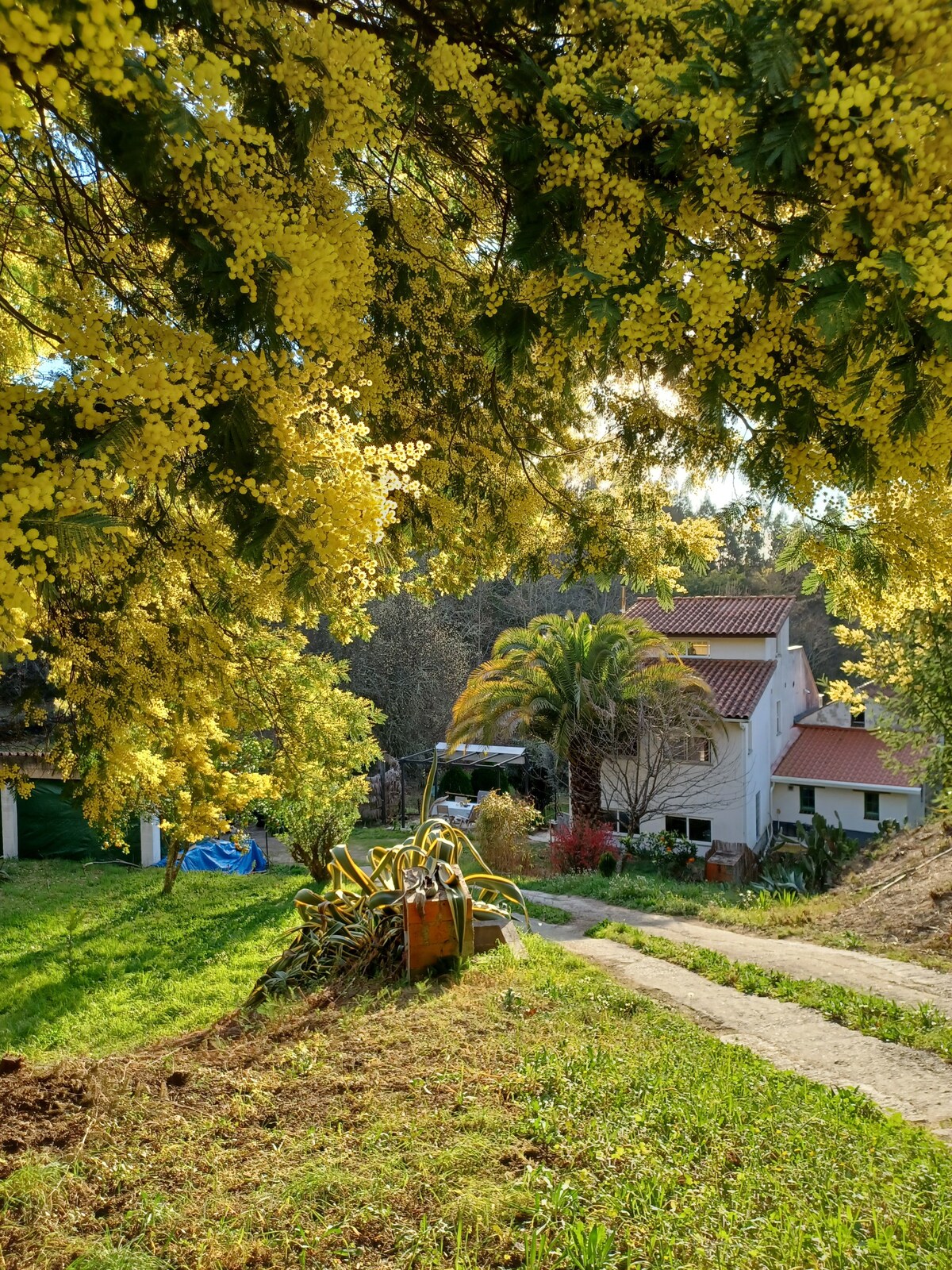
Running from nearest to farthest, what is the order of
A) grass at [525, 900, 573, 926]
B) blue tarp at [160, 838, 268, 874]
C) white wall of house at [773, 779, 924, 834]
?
1. grass at [525, 900, 573, 926]
2. blue tarp at [160, 838, 268, 874]
3. white wall of house at [773, 779, 924, 834]

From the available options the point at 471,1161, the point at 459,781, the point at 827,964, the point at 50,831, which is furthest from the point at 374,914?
the point at 459,781

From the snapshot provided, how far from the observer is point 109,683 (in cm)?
528

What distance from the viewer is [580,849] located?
1716 centimetres

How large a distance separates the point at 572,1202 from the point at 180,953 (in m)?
7.03

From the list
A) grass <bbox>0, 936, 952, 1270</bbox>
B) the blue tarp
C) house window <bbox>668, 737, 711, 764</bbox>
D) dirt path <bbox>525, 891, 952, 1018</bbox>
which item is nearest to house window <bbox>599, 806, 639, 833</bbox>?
house window <bbox>668, 737, 711, 764</bbox>

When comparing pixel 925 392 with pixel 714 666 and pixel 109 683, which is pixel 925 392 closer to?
pixel 109 683

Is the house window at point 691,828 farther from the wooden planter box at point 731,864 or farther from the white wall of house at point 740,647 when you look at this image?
the white wall of house at point 740,647

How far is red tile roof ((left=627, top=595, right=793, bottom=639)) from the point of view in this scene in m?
21.8

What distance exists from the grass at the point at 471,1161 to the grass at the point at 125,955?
2.37m

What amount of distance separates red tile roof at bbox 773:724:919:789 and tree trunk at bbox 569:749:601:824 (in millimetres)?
7586

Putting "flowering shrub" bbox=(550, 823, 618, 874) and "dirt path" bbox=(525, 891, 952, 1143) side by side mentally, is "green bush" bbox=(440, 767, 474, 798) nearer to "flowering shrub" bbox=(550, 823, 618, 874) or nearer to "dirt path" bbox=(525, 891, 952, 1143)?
"flowering shrub" bbox=(550, 823, 618, 874)

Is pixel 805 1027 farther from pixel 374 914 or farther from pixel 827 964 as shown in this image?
pixel 374 914

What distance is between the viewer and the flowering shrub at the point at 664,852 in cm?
1827

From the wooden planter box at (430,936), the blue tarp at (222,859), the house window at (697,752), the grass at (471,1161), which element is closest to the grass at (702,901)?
the house window at (697,752)
